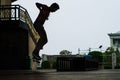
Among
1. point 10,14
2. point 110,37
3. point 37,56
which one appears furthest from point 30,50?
point 110,37

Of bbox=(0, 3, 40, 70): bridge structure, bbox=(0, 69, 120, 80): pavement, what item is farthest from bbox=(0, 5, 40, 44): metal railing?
bbox=(0, 69, 120, 80): pavement

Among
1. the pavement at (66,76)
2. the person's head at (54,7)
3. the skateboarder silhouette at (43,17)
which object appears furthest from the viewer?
the skateboarder silhouette at (43,17)

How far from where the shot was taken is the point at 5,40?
81.8ft

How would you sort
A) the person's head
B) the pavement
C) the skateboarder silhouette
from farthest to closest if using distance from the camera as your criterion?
the skateboarder silhouette
the person's head
the pavement

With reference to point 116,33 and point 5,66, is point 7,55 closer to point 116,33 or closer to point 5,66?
point 5,66

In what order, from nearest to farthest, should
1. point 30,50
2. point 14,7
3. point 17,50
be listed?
point 14,7
point 17,50
point 30,50

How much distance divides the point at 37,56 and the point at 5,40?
2.11 m

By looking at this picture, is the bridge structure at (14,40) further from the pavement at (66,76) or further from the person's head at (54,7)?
the pavement at (66,76)

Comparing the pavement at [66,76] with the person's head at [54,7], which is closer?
the pavement at [66,76]

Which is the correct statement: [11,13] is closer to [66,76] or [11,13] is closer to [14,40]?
[14,40]

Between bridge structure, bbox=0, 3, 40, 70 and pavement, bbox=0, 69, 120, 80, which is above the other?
bridge structure, bbox=0, 3, 40, 70

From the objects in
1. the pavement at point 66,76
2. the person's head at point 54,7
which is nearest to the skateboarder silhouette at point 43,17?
the person's head at point 54,7

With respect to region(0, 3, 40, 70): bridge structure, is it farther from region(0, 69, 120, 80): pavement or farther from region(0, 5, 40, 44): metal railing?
region(0, 69, 120, 80): pavement

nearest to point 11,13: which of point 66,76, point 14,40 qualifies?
point 14,40
